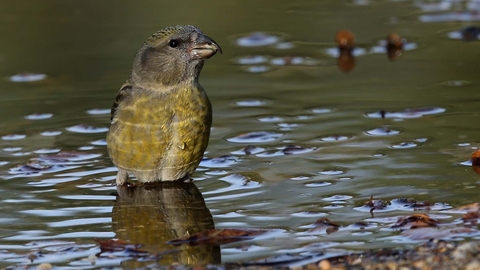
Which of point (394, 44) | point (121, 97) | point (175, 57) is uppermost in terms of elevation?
point (175, 57)

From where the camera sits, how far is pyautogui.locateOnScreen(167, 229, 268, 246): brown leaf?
5227 mm

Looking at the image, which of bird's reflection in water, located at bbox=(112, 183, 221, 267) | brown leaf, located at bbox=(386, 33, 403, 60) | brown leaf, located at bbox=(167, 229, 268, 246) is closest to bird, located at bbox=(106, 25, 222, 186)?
bird's reflection in water, located at bbox=(112, 183, 221, 267)

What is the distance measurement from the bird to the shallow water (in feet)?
0.87

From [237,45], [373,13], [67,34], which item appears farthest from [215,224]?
[373,13]

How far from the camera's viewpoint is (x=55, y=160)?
→ 7.18 m

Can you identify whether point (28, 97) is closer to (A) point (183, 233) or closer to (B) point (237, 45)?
(B) point (237, 45)

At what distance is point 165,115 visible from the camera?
6461mm

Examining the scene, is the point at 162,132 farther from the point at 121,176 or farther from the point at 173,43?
the point at 173,43

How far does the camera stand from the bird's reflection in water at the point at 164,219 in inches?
198

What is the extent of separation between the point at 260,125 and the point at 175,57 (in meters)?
1.43

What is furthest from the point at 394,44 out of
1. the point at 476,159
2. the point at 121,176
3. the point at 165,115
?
the point at 121,176

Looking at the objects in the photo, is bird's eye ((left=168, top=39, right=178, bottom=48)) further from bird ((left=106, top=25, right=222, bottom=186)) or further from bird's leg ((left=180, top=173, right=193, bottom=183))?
bird's leg ((left=180, top=173, right=193, bottom=183))

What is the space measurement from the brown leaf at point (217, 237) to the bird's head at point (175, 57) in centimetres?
169

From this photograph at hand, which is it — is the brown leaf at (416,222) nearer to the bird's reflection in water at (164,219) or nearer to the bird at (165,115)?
the bird's reflection in water at (164,219)
